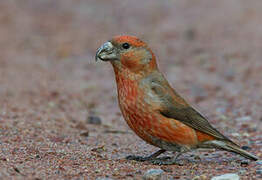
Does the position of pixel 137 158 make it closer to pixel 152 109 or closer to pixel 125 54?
pixel 152 109

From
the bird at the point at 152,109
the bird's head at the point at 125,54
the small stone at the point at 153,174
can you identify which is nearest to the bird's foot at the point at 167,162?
the bird at the point at 152,109

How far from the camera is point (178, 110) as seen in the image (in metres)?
5.33

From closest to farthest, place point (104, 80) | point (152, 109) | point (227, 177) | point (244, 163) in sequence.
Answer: point (227, 177) < point (152, 109) < point (244, 163) < point (104, 80)

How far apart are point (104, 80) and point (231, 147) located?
5180 millimetres

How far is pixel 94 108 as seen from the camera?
8570mm

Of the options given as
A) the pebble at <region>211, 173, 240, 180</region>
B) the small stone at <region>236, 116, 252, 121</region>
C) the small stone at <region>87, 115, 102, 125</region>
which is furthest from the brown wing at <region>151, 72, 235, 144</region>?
the small stone at <region>87, 115, 102, 125</region>

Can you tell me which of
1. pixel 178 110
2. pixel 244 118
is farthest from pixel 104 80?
pixel 178 110

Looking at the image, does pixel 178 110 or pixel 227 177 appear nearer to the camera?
pixel 227 177

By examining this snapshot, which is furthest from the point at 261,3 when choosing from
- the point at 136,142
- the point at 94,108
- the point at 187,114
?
the point at 187,114

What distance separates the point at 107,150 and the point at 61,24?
8047 millimetres

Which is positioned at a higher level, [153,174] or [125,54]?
[125,54]

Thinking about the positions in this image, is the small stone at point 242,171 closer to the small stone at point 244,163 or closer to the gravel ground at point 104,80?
the gravel ground at point 104,80

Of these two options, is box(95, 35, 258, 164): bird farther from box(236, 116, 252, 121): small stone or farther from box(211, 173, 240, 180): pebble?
box(236, 116, 252, 121): small stone

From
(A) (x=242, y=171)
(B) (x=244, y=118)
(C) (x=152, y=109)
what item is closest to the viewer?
(A) (x=242, y=171)
